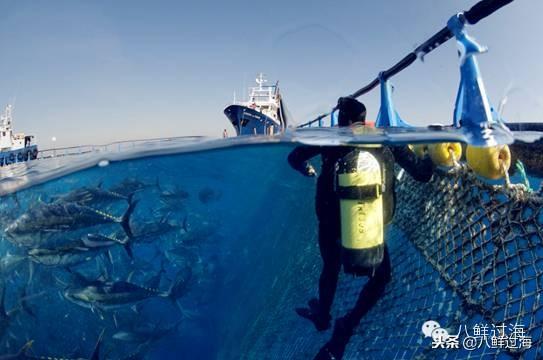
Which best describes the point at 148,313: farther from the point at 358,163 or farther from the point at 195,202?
the point at 358,163

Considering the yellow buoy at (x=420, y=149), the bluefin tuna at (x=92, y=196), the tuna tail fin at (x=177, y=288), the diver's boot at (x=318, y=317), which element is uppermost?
the yellow buoy at (x=420, y=149)

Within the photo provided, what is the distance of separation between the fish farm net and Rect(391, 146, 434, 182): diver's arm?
0.37 metres

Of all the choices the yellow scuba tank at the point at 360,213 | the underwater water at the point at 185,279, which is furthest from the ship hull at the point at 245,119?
the yellow scuba tank at the point at 360,213

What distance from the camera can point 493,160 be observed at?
139 inches

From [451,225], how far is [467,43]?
2.82 m

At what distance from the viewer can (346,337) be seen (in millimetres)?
4449

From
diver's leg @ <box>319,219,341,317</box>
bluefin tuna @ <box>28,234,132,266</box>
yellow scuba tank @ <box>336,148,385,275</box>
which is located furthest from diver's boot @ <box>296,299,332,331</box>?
bluefin tuna @ <box>28,234,132,266</box>

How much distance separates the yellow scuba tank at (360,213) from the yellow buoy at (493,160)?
122 cm

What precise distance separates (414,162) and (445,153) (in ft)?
1.60

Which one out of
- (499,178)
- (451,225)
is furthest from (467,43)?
(451,225)

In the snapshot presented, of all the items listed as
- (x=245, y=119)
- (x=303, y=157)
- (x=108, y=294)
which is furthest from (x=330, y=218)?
(x=245, y=119)

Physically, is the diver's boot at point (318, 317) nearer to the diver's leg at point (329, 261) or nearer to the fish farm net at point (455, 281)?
the diver's leg at point (329, 261)

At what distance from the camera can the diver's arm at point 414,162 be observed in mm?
4836

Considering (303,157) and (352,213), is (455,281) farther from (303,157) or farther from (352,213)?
(303,157)
